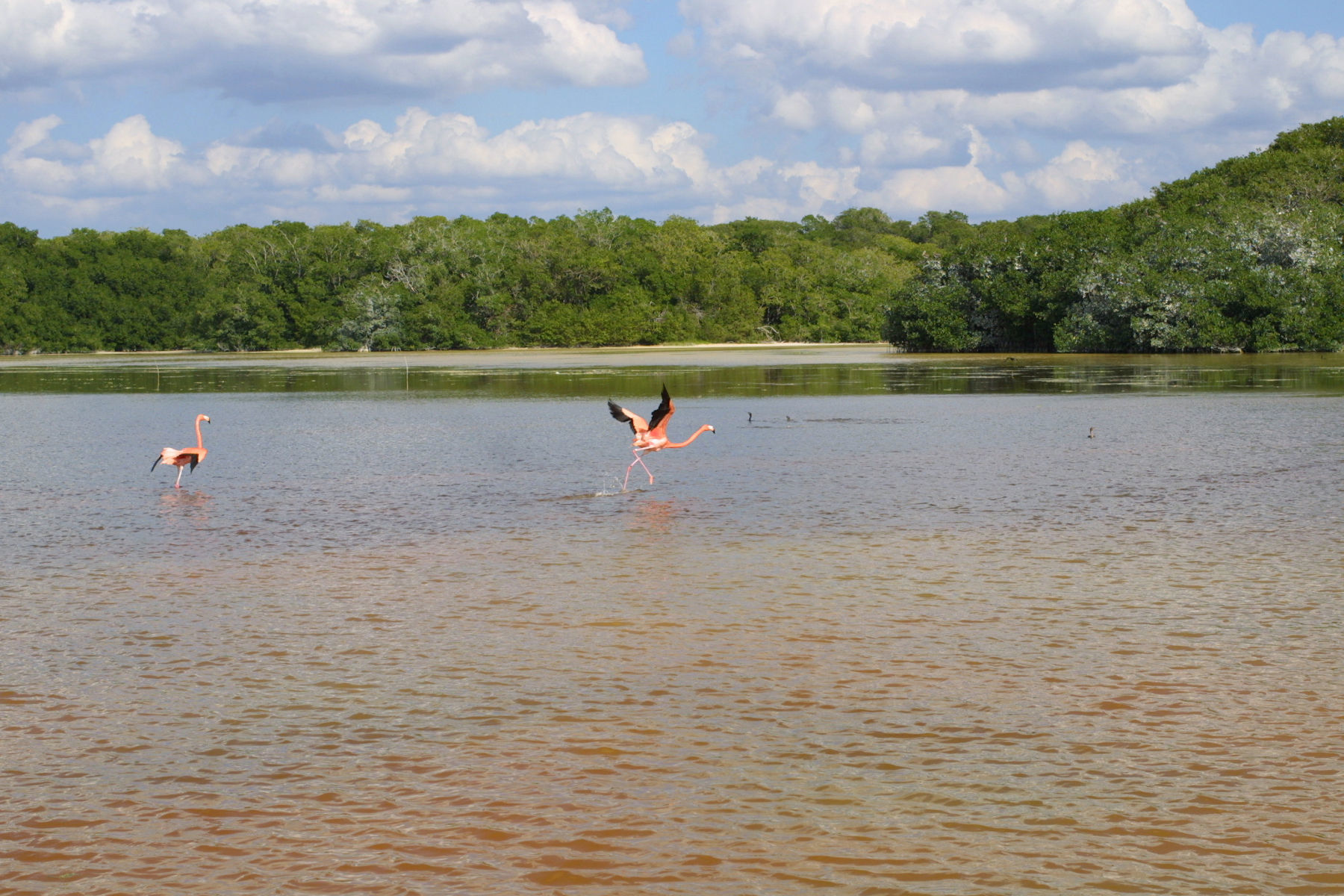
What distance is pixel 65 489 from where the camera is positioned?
18281 millimetres

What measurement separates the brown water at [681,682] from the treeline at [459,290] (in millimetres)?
83273

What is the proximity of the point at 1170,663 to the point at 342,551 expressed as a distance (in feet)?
26.2

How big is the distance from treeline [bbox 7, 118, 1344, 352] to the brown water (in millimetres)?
45789

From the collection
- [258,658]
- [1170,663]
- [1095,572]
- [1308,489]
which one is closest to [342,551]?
[258,658]

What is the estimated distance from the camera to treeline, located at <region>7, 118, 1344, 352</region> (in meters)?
61.1

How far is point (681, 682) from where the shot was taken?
8.30 meters

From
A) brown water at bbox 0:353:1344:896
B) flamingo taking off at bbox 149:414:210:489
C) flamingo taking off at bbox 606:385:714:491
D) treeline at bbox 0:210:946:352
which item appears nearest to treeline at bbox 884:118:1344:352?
treeline at bbox 0:210:946:352

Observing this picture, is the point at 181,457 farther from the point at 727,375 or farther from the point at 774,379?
the point at 727,375

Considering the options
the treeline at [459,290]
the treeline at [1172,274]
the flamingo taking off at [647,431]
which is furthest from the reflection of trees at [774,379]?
the treeline at [459,290]

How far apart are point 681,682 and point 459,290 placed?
95874 mm

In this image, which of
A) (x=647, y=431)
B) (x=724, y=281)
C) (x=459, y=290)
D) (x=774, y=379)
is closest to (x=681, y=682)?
(x=647, y=431)

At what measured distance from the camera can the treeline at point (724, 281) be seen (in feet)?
201

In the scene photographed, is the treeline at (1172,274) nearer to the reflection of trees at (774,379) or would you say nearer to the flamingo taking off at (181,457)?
the reflection of trees at (774,379)

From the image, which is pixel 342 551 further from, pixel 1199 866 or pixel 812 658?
pixel 1199 866
